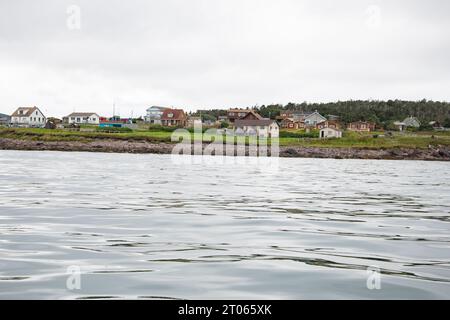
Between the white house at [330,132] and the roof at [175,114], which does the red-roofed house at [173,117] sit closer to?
the roof at [175,114]

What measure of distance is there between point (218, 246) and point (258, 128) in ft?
405

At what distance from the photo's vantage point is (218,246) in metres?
11.2

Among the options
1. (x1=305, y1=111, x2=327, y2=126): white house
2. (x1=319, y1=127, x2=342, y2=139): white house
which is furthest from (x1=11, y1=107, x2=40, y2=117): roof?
(x1=319, y1=127, x2=342, y2=139): white house

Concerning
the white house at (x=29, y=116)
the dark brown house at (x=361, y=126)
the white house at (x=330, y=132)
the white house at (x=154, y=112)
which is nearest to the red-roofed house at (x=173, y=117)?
the white house at (x=154, y=112)

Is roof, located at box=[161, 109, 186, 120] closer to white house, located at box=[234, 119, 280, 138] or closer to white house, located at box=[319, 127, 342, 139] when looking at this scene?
white house, located at box=[234, 119, 280, 138]

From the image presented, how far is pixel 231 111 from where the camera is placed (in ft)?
558

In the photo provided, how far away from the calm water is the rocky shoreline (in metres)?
68.7

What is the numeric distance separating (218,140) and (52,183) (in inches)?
3037

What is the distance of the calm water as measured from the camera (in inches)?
314

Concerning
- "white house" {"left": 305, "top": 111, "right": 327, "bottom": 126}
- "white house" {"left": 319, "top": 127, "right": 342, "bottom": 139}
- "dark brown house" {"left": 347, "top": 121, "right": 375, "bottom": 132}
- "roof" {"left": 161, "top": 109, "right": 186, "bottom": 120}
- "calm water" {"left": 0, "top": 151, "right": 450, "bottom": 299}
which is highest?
"roof" {"left": 161, "top": 109, "right": 186, "bottom": 120}

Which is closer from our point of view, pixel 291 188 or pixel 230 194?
pixel 230 194

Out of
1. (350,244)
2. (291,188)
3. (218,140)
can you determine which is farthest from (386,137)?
(350,244)

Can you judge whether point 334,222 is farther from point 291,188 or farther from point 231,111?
point 231,111

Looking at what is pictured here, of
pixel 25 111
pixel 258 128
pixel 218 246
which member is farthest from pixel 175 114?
pixel 218 246
